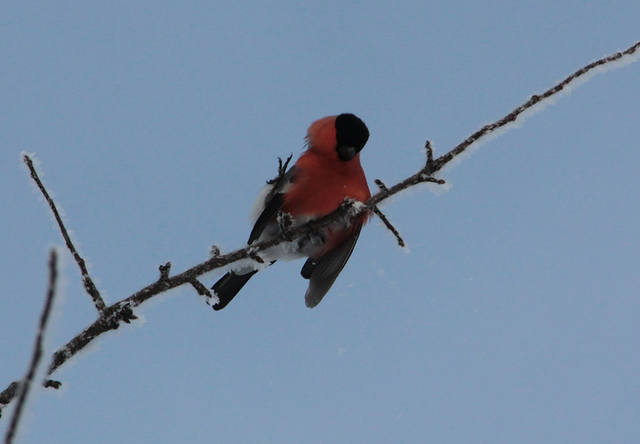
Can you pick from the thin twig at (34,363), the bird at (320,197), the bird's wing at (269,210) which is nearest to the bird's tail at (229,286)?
the bird at (320,197)

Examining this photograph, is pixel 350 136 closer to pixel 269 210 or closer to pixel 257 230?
pixel 269 210

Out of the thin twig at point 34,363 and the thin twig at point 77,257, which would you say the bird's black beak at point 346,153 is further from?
the thin twig at point 34,363

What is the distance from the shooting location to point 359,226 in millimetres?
6770

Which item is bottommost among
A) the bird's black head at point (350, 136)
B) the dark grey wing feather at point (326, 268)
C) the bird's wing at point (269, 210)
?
the dark grey wing feather at point (326, 268)

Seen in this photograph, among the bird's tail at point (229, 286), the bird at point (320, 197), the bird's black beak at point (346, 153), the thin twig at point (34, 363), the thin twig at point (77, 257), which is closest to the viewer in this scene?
the thin twig at point (34, 363)

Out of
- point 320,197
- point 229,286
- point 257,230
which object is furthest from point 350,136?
point 229,286

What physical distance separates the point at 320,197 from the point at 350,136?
26.2 inches

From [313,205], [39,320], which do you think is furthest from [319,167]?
[39,320]

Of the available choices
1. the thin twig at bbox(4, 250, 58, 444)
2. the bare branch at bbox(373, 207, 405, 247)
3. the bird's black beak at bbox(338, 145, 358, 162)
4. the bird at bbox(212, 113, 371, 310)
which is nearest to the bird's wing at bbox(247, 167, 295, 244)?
the bird at bbox(212, 113, 371, 310)

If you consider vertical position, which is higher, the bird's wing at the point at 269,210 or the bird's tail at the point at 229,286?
the bird's wing at the point at 269,210

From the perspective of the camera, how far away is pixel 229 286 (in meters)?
6.89

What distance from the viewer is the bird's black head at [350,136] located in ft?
21.2

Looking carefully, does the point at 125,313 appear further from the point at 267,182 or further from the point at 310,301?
the point at 267,182

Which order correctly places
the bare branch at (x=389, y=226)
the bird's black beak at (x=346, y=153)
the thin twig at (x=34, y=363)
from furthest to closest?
the bird's black beak at (x=346, y=153) → the bare branch at (x=389, y=226) → the thin twig at (x=34, y=363)
